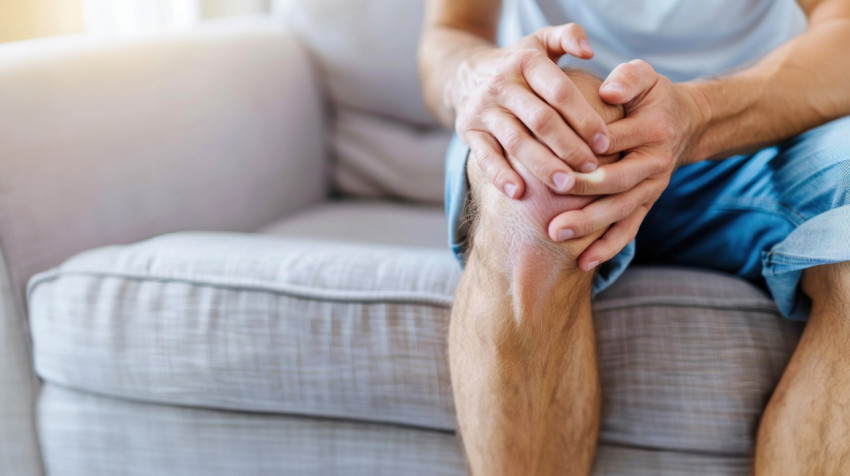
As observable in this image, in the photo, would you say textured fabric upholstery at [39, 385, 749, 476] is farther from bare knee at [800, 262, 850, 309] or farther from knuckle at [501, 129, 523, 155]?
Answer: knuckle at [501, 129, 523, 155]

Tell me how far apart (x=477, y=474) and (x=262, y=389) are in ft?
0.78

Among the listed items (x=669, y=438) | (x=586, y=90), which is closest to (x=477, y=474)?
(x=669, y=438)

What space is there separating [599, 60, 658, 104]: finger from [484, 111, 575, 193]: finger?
77 millimetres

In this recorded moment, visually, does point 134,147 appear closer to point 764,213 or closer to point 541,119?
point 541,119

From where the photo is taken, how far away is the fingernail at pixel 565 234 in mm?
559

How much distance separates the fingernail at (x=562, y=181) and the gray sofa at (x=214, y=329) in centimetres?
21

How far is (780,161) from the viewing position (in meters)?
0.72

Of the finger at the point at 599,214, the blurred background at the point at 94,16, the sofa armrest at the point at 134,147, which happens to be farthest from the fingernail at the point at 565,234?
the blurred background at the point at 94,16

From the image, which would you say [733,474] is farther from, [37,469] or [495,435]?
[37,469]

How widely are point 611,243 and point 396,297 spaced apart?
24cm

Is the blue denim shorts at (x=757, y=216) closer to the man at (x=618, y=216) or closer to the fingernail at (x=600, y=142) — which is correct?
the man at (x=618, y=216)

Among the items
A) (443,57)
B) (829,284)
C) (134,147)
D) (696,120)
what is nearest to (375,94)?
(443,57)

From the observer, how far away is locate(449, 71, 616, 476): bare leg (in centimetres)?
60

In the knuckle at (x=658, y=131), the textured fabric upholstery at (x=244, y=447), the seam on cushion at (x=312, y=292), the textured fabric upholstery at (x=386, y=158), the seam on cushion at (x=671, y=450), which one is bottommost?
the textured fabric upholstery at (x=244, y=447)
